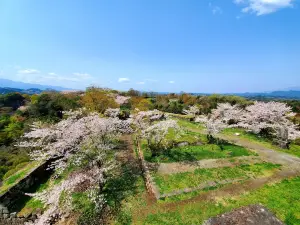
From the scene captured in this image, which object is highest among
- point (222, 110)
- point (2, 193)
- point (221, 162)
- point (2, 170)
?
point (222, 110)

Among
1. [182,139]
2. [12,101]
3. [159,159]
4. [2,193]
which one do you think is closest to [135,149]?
[159,159]

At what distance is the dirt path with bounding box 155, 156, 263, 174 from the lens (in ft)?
39.0

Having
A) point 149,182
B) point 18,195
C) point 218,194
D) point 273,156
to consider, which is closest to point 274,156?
point 273,156

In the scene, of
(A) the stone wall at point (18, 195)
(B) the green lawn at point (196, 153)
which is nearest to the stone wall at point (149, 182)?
(B) the green lawn at point (196, 153)

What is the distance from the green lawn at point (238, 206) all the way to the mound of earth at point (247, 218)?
12.2 feet

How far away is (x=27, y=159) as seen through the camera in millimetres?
15328

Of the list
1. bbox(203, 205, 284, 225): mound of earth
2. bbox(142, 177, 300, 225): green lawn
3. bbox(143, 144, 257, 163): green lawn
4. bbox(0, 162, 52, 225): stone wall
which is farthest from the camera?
bbox(143, 144, 257, 163): green lawn

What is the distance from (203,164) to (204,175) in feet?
4.98

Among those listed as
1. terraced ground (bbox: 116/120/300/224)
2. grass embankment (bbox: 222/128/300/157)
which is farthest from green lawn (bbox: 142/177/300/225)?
grass embankment (bbox: 222/128/300/157)

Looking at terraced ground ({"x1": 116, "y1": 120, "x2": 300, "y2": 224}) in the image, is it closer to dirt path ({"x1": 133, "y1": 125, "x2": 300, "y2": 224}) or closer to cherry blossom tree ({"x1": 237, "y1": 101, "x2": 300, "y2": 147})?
dirt path ({"x1": 133, "y1": 125, "x2": 300, "y2": 224})

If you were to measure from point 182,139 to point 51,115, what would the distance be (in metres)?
18.8

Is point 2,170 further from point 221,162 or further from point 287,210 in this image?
point 287,210

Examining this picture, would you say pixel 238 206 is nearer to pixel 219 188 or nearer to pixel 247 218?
pixel 219 188

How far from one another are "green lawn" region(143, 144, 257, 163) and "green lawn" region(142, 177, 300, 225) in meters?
4.38
